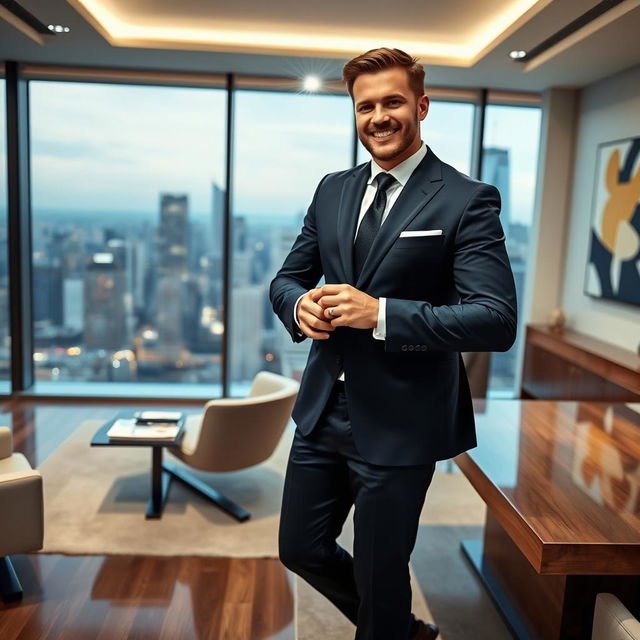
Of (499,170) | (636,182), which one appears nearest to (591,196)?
(636,182)

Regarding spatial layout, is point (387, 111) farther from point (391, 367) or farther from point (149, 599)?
point (149, 599)

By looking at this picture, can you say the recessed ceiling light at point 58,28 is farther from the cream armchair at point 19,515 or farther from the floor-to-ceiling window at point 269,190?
the cream armchair at point 19,515

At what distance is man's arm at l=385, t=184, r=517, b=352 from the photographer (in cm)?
135

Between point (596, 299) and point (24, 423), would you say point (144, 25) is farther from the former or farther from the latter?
point (596, 299)

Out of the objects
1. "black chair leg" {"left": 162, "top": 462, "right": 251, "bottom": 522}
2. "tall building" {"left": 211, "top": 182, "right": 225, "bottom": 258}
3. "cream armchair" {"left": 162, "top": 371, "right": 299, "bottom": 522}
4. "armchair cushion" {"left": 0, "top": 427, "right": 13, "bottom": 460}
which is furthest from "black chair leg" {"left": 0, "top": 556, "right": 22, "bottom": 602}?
"tall building" {"left": 211, "top": 182, "right": 225, "bottom": 258}

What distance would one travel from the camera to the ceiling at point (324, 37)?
3.76 m

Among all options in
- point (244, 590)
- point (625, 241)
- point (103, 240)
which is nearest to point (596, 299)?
point (625, 241)

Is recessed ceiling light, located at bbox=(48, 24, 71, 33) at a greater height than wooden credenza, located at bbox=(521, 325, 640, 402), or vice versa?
recessed ceiling light, located at bbox=(48, 24, 71, 33)

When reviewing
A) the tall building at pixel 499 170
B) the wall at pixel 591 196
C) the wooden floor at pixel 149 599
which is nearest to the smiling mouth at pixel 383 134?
the wooden floor at pixel 149 599

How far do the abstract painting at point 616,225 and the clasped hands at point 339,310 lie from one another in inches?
136

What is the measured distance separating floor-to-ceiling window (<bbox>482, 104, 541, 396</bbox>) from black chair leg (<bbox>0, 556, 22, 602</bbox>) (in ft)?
13.6

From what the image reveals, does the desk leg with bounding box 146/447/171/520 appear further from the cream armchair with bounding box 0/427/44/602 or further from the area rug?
the cream armchair with bounding box 0/427/44/602

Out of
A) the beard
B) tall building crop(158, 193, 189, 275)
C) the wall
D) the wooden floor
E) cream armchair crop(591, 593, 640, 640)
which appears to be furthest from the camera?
tall building crop(158, 193, 189, 275)

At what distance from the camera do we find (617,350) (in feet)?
14.3
